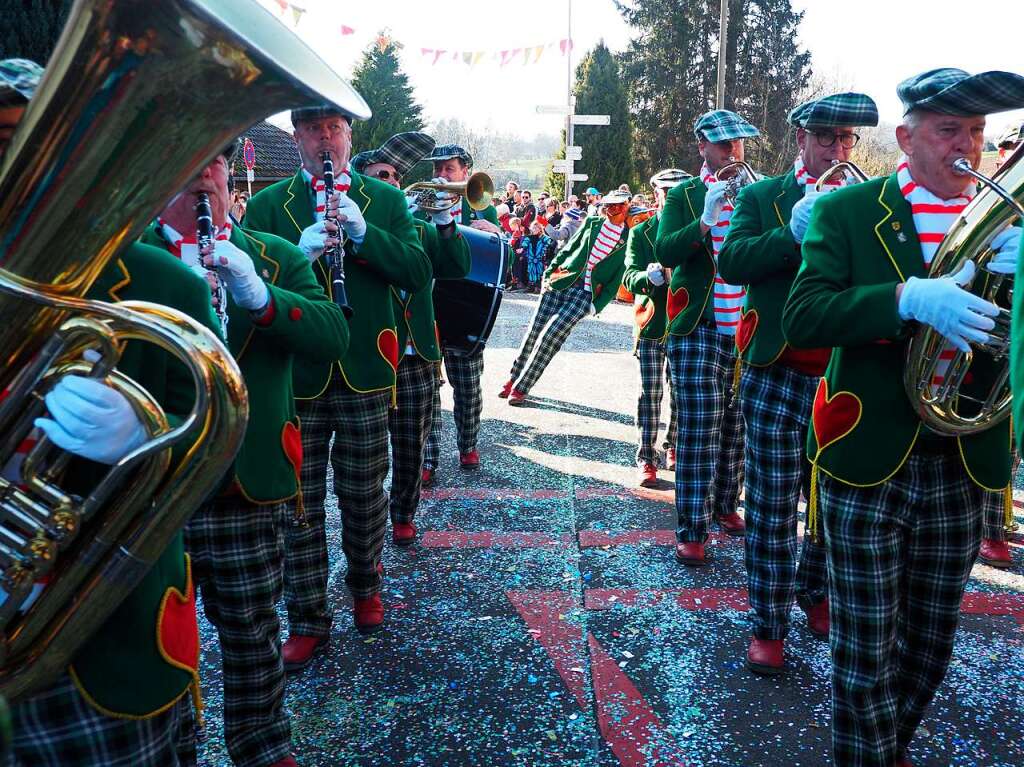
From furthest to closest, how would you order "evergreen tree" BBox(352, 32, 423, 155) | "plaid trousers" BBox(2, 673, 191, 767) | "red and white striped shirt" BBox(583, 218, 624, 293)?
"evergreen tree" BBox(352, 32, 423, 155) → "red and white striped shirt" BBox(583, 218, 624, 293) → "plaid trousers" BBox(2, 673, 191, 767)

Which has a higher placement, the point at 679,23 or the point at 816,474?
the point at 679,23

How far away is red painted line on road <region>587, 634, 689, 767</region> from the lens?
268 centimetres

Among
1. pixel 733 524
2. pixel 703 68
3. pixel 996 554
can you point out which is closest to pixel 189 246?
pixel 733 524

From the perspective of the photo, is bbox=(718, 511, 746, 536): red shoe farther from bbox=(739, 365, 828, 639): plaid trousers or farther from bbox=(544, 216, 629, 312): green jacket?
bbox=(544, 216, 629, 312): green jacket

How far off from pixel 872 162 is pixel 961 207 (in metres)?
30.7

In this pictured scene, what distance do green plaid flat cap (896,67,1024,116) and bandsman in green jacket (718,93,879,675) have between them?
894mm

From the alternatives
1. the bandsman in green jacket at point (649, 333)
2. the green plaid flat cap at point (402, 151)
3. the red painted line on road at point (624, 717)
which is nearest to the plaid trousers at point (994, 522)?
the bandsman in green jacket at point (649, 333)

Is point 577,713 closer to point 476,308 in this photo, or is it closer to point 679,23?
point 476,308

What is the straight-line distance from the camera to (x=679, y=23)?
3716 centimetres

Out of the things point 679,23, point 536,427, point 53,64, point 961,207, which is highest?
point 679,23

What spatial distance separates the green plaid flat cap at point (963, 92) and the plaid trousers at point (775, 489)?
4.05 feet

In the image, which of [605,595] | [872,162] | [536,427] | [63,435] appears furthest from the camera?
[872,162]

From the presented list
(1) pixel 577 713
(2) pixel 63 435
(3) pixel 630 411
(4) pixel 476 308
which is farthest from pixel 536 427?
(2) pixel 63 435

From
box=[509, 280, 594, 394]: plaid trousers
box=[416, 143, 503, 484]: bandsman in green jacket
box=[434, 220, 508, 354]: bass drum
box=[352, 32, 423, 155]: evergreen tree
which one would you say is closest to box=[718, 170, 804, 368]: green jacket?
box=[434, 220, 508, 354]: bass drum
